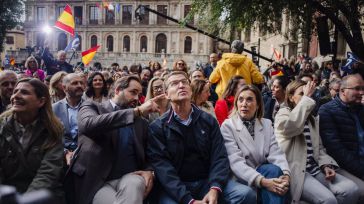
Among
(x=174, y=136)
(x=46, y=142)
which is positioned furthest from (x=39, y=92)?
Answer: (x=174, y=136)

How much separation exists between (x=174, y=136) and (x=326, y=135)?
6.43 ft

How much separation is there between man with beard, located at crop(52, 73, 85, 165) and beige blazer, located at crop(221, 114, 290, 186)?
6.30ft

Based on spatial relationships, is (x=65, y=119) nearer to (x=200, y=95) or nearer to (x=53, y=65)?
(x=200, y=95)

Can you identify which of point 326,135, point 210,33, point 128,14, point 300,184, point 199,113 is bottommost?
point 300,184

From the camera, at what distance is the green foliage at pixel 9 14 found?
108 ft

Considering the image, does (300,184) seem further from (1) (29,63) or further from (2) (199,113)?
(1) (29,63)

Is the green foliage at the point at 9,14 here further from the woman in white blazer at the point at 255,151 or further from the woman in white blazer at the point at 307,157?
the woman in white blazer at the point at 307,157

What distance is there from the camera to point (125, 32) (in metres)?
63.4

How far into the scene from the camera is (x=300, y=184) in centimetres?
387

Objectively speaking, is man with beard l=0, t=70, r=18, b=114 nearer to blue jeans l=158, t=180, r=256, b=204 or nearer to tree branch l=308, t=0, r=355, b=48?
blue jeans l=158, t=180, r=256, b=204

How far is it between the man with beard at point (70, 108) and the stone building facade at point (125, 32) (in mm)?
53620

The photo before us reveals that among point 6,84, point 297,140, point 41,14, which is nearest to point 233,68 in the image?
point 297,140

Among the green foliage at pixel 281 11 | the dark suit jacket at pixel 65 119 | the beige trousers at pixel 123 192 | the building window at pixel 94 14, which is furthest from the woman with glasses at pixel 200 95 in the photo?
the building window at pixel 94 14

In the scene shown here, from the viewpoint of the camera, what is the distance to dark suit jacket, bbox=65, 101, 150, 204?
329 cm
